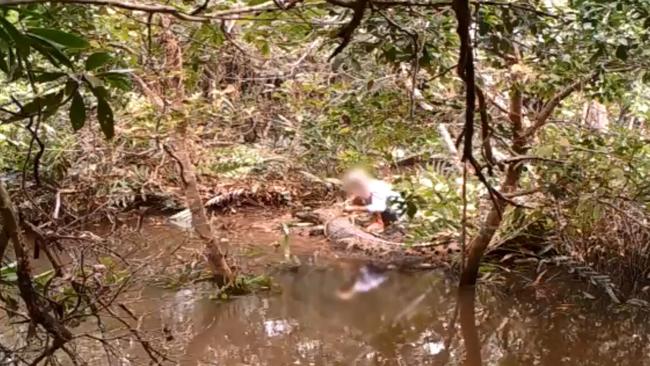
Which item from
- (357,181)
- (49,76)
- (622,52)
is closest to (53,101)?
(49,76)

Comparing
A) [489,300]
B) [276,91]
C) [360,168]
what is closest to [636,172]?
[489,300]

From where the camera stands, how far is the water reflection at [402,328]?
11.0 feet

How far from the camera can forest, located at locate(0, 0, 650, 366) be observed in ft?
8.32

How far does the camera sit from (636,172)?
3.12m

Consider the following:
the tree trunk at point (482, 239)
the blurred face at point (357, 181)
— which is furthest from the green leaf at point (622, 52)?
the blurred face at point (357, 181)

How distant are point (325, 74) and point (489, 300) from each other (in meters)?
1.63

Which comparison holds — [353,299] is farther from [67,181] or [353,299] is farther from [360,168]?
[67,181]

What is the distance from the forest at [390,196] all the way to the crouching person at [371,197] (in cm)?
2

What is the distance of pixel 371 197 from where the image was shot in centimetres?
533

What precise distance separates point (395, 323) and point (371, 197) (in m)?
1.61

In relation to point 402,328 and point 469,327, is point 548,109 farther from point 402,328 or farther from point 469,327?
point 402,328

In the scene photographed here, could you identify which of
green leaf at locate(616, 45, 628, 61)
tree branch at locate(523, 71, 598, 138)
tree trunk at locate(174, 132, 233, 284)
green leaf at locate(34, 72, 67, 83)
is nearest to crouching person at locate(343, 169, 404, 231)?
tree trunk at locate(174, 132, 233, 284)

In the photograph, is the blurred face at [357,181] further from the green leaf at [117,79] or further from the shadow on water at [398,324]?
the green leaf at [117,79]

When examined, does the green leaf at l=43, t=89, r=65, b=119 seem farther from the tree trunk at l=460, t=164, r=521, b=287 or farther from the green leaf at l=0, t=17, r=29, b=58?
the tree trunk at l=460, t=164, r=521, b=287
